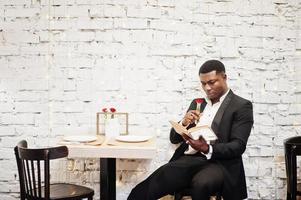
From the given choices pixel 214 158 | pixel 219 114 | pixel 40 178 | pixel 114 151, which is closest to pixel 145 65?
pixel 219 114

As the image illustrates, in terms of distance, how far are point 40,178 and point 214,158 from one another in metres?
1.10

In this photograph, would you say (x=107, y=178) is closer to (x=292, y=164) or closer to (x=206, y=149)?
(x=206, y=149)

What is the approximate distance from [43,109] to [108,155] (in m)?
0.94

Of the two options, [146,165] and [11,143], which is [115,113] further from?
[11,143]

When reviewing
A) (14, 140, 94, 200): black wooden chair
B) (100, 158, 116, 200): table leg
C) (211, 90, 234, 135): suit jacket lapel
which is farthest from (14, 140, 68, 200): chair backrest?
(211, 90, 234, 135): suit jacket lapel

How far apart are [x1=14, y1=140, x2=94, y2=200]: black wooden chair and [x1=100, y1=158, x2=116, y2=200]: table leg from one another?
179mm

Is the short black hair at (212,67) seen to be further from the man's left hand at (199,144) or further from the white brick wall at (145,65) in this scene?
the man's left hand at (199,144)

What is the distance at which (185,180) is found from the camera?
261cm

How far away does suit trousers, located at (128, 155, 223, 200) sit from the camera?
244cm

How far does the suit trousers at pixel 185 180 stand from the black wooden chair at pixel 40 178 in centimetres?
38

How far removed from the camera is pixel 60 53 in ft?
10.5

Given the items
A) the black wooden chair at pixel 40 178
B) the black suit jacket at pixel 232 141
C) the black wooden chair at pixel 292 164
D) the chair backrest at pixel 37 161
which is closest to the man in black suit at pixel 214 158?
the black suit jacket at pixel 232 141

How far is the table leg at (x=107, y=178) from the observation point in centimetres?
274

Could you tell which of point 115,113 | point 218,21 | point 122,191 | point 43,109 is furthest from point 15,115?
point 218,21
